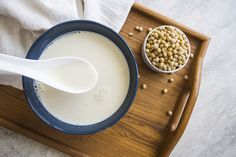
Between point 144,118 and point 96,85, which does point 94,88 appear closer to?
point 96,85

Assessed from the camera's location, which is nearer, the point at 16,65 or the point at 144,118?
the point at 16,65

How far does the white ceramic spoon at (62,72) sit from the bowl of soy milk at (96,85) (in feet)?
0.06

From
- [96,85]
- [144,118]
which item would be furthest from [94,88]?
[144,118]

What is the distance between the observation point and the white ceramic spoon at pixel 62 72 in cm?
62

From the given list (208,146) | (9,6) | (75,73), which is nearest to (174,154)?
(208,146)

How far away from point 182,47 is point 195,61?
6cm

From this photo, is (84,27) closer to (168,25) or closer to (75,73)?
(75,73)

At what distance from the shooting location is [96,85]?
2.24 ft

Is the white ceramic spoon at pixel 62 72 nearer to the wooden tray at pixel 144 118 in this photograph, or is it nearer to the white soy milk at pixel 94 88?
the white soy milk at pixel 94 88

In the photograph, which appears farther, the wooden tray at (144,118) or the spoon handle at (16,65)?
the wooden tray at (144,118)

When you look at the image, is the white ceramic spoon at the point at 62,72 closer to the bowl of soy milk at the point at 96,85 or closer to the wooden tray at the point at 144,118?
the bowl of soy milk at the point at 96,85

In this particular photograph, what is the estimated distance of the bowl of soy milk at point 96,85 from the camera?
67cm

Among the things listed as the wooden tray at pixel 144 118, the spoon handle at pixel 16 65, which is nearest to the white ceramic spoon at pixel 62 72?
the spoon handle at pixel 16 65

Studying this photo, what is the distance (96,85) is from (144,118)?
0.17 metres
